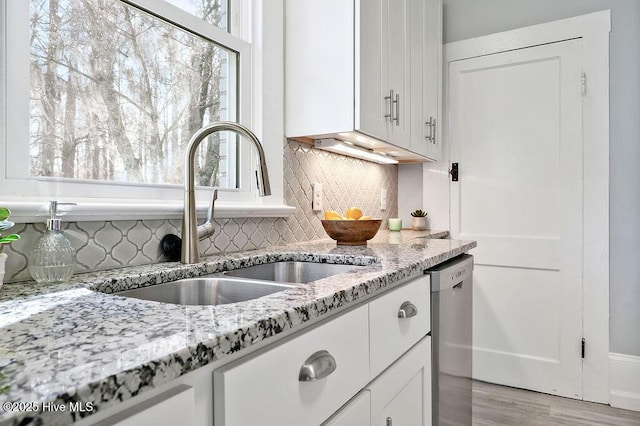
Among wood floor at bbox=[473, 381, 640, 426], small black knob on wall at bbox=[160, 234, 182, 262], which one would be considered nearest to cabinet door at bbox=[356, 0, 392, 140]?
small black knob on wall at bbox=[160, 234, 182, 262]

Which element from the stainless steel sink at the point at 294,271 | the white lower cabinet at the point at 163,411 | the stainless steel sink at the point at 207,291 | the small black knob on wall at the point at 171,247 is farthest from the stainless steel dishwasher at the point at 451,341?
the white lower cabinet at the point at 163,411

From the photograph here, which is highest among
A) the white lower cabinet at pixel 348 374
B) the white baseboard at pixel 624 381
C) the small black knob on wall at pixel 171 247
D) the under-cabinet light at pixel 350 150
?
the under-cabinet light at pixel 350 150

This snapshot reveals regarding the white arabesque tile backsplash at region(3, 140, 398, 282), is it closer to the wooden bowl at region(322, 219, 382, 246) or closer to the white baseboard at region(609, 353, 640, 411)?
the wooden bowl at region(322, 219, 382, 246)

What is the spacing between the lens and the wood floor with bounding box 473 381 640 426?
2189 mm

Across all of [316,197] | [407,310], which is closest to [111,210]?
[407,310]

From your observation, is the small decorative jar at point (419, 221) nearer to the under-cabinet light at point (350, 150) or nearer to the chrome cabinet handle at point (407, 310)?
the under-cabinet light at point (350, 150)

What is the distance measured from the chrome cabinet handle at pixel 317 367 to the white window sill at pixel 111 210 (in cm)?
68

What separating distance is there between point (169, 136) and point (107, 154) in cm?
24

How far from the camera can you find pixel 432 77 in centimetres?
256

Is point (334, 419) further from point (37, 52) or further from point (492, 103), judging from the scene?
point (492, 103)

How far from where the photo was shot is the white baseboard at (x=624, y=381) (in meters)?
2.32

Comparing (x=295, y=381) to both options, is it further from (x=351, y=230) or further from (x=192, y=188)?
(x=351, y=230)

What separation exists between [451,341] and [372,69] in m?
1.13

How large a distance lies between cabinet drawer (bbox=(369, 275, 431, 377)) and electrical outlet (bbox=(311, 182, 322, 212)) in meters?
0.80
